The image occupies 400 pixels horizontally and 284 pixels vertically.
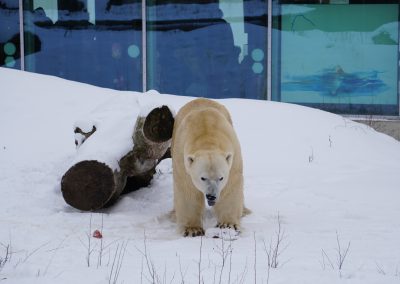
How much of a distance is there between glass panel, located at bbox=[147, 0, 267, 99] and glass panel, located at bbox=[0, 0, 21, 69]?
233 centimetres

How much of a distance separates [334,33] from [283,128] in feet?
9.64

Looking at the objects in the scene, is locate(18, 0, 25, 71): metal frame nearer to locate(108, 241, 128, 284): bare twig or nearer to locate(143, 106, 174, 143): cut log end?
locate(143, 106, 174, 143): cut log end

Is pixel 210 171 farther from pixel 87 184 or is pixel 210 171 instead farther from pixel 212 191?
pixel 87 184

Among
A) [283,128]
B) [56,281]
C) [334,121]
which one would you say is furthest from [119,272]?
[334,121]

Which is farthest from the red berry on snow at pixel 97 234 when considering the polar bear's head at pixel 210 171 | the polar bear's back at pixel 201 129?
the polar bear's back at pixel 201 129

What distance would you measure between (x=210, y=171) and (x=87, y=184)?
1.36 metres

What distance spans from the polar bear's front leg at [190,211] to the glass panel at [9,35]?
7.15 metres

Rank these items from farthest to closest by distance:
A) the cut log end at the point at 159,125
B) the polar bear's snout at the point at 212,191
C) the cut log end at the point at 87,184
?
the cut log end at the point at 159,125 < the cut log end at the point at 87,184 < the polar bear's snout at the point at 212,191

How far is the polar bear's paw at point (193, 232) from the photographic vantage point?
4488 mm

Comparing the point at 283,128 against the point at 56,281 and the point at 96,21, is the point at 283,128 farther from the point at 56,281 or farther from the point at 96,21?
the point at 56,281

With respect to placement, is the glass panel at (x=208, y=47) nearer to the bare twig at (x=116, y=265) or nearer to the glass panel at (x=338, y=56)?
the glass panel at (x=338, y=56)

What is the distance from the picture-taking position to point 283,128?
311 inches

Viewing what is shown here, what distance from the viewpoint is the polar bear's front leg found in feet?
15.0

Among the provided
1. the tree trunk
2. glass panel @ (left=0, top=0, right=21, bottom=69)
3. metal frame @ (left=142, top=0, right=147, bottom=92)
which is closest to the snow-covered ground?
the tree trunk
